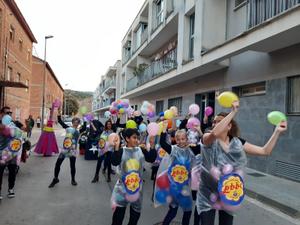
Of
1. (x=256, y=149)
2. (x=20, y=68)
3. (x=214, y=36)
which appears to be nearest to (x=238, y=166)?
(x=256, y=149)

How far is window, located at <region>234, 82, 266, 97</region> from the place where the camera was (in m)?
10.9

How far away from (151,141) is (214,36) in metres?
9.53

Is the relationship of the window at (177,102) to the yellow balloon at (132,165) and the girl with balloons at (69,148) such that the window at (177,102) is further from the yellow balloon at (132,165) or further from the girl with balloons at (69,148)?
the yellow balloon at (132,165)

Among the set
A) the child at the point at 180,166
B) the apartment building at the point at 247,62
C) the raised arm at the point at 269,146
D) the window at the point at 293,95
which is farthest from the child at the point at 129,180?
the window at the point at 293,95

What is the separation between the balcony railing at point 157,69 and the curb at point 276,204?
371 inches

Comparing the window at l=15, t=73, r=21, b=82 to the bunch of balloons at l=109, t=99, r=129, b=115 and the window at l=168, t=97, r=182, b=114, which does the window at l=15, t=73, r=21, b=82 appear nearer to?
the window at l=168, t=97, r=182, b=114

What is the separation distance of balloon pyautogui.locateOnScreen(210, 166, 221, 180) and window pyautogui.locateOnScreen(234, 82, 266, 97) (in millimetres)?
8076

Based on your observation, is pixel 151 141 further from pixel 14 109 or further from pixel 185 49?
pixel 14 109

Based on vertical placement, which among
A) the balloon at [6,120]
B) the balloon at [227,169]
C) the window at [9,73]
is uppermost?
the window at [9,73]

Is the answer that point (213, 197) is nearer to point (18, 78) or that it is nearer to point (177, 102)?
point (177, 102)

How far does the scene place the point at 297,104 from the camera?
9.35 metres

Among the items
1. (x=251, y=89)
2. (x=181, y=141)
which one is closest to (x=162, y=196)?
(x=181, y=141)

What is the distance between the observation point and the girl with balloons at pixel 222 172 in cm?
326

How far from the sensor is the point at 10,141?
6.16 metres
